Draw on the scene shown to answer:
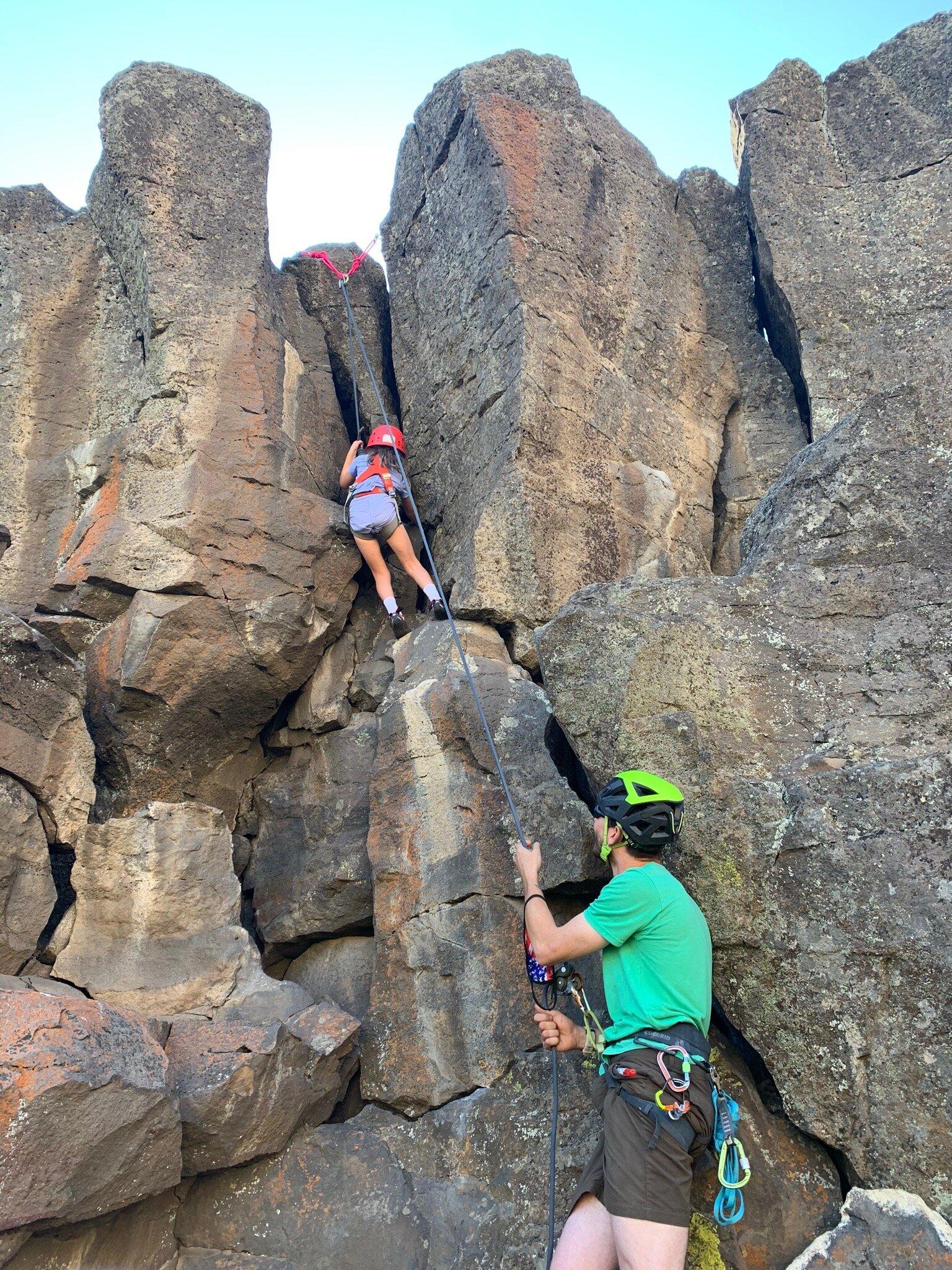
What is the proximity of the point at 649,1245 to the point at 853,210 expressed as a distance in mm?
8158

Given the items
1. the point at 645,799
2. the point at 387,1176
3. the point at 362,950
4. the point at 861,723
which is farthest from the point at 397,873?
the point at 861,723

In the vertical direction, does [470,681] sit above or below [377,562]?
below

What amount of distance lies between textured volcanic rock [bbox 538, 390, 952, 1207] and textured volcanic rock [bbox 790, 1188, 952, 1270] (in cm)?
9

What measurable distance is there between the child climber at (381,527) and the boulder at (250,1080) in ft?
10.1

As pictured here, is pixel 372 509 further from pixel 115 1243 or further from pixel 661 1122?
pixel 661 1122

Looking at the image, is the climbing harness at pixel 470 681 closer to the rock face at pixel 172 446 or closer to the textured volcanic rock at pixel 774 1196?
the rock face at pixel 172 446

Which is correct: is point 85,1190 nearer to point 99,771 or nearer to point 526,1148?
point 526,1148

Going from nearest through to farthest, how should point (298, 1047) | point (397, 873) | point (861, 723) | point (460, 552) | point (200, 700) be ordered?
point (861, 723)
point (298, 1047)
point (397, 873)
point (200, 700)
point (460, 552)

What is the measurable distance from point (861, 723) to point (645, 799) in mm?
1351

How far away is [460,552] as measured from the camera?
7391mm

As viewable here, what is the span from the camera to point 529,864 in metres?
4.53

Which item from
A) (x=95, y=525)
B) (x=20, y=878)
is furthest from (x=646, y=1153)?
(x=95, y=525)

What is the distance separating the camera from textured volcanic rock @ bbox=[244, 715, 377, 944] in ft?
21.2

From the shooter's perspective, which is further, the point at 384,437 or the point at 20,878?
the point at 384,437
